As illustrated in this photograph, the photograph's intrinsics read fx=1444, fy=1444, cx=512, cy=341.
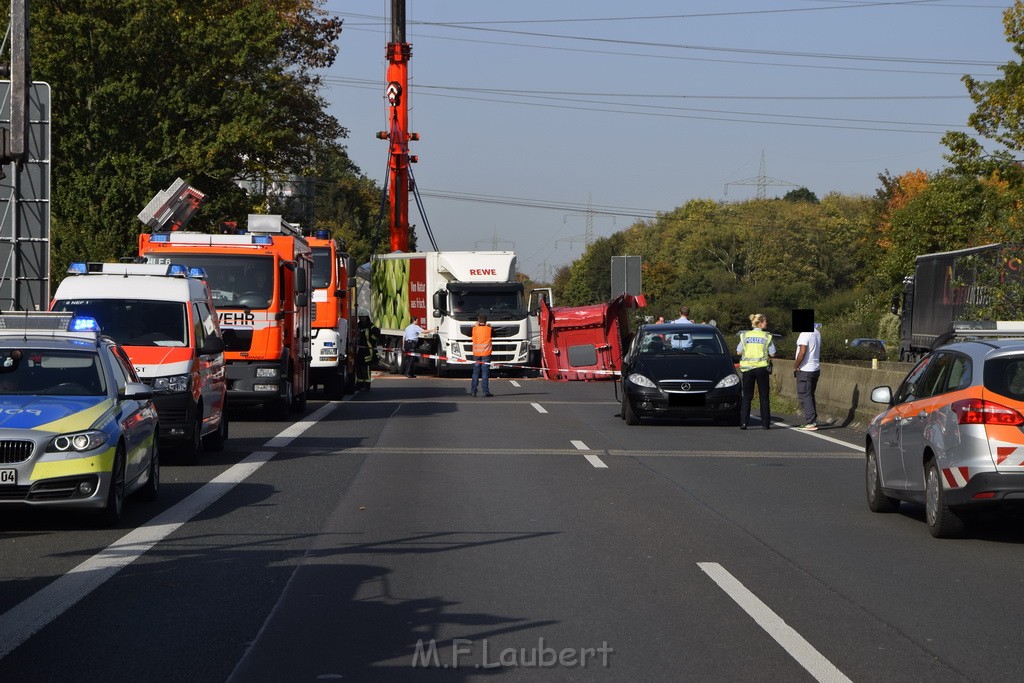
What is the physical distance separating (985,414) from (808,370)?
37.9 feet

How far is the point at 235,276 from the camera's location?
2175cm

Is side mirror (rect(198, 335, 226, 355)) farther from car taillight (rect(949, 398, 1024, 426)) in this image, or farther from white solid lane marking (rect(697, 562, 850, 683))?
car taillight (rect(949, 398, 1024, 426))

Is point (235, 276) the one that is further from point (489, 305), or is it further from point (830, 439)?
point (489, 305)

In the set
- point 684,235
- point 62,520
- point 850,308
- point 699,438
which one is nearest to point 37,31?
point 699,438

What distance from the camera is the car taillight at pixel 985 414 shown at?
32.0 ft

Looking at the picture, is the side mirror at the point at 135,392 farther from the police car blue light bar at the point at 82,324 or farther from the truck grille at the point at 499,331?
the truck grille at the point at 499,331

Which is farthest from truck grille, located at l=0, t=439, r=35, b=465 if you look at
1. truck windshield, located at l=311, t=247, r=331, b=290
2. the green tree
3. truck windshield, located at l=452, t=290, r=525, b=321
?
truck windshield, located at l=452, t=290, r=525, b=321

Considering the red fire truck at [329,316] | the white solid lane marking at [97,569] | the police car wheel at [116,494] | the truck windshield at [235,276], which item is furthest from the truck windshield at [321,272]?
the police car wheel at [116,494]

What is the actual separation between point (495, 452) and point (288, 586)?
882cm

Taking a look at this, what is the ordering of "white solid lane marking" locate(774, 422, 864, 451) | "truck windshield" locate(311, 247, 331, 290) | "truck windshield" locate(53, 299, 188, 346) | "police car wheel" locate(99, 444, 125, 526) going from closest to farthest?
"police car wheel" locate(99, 444, 125, 526)
"truck windshield" locate(53, 299, 188, 346)
"white solid lane marking" locate(774, 422, 864, 451)
"truck windshield" locate(311, 247, 331, 290)

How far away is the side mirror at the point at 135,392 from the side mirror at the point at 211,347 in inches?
185

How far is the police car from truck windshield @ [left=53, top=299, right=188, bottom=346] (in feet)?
10.9

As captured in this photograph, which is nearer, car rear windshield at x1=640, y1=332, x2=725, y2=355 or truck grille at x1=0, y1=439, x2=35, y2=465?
truck grille at x1=0, y1=439, x2=35, y2=465

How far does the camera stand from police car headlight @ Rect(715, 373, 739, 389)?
21.5 metres
